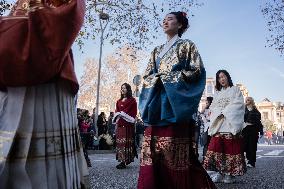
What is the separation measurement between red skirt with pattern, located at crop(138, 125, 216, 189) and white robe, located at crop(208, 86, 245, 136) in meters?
2.88

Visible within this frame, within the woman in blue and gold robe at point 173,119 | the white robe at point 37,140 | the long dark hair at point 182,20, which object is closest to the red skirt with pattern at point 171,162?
the woman in blue and gold robe at point 173,119

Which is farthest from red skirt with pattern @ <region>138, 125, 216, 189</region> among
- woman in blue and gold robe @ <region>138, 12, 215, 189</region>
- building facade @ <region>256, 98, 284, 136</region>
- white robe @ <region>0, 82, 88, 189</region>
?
building facade @ <region>256, 98, 284, 136</region>

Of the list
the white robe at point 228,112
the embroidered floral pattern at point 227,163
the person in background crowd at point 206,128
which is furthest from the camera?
the person in background crowd at point 206,128

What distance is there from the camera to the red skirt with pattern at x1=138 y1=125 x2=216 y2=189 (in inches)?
149

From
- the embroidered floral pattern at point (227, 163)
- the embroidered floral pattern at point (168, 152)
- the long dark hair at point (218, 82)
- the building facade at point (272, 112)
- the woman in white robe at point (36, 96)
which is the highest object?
the building facade at point (272, 112)

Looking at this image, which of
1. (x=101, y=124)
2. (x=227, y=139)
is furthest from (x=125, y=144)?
(x=101, y=124)

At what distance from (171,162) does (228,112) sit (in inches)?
128

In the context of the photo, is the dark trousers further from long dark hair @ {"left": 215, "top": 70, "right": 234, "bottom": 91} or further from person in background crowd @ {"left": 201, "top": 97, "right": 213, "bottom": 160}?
long dark hair @ {"left": 215, "top": 70, "right": 234, "bottom": 91}

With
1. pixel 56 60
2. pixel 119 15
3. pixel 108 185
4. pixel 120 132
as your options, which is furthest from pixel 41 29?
pixel 119 15

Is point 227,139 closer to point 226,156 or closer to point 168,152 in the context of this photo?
point 226,156

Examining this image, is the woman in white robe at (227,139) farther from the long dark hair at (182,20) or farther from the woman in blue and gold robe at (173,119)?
the woman in blue and gold robe at (173,119)

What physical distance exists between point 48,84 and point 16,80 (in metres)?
0.21

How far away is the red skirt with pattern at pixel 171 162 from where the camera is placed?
12.5 ft

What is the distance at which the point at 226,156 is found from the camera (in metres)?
6.77
